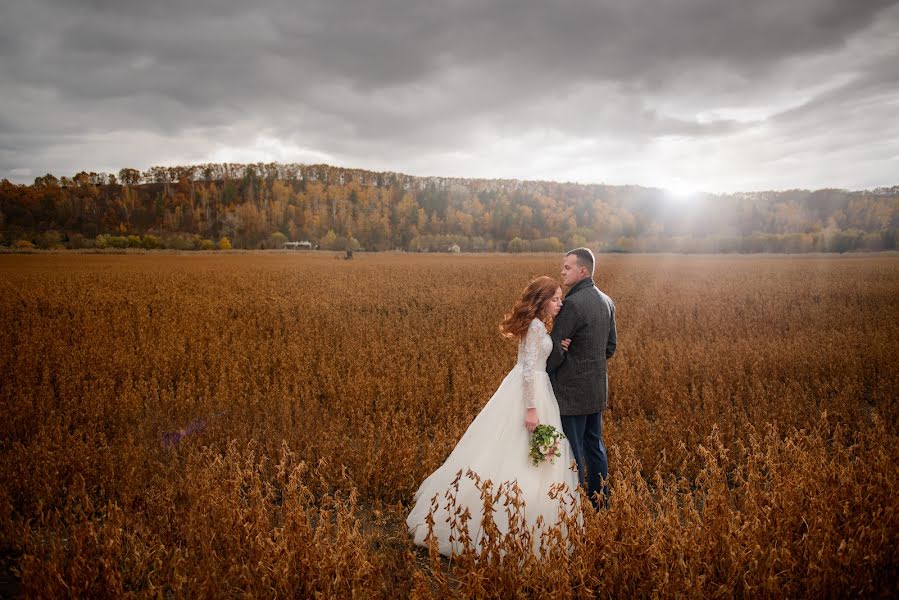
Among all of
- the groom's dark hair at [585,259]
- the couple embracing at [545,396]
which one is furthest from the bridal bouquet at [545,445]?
the groom's dark hair at [585,259]

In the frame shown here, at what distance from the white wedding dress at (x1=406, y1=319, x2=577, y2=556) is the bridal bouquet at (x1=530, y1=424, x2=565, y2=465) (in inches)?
2.8

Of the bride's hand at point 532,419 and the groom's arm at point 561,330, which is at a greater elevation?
the groom's arm at point 561,330

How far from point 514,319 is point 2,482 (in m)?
5.20

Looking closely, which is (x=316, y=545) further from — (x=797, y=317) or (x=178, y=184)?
(x=178, y=184)

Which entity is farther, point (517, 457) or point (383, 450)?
point (383, 450)

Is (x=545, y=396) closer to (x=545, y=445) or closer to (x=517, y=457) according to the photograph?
(x=545, y=445)

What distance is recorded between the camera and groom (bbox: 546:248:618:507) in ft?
12.8

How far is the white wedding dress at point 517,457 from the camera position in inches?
150

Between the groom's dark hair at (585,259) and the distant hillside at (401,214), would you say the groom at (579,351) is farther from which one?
the distant hillside at (401,214)

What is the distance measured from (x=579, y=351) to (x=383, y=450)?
2536 mm

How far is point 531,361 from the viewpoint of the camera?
3912 mm

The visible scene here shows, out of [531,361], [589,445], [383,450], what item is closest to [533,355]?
[531,361]

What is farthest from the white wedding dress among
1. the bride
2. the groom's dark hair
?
the groom's dark hair

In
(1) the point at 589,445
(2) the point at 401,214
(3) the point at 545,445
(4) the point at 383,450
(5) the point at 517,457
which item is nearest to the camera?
(3) the point at 545,445
